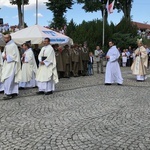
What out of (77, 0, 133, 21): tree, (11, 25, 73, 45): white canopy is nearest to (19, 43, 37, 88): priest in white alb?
(11, 25, 73, 45): white canopy

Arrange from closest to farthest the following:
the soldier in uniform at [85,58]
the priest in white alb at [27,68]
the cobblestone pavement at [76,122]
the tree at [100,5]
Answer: the cobblestone pavement at [76,122]
the priest in white alb at [27,68]
the soldier in uniform at [85,58]
the tree at [100,5]

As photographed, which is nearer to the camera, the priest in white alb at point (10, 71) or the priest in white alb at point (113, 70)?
the priest in white alb at point (10, 71)

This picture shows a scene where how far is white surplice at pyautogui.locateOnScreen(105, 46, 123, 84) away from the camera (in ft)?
43.5

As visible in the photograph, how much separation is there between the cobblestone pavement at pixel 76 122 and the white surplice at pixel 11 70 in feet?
1.39

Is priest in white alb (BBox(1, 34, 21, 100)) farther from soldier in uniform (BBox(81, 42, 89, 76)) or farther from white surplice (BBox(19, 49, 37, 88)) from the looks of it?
soldier in uniform (BBox(81, 42, 89, 76))

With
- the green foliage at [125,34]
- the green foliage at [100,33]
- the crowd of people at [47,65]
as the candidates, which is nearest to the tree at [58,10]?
the green foliage at [100,33]

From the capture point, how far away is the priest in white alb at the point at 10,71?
31.9ft

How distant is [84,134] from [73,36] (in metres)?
26.6

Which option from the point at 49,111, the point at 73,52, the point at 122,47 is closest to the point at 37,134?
the point at 49,111

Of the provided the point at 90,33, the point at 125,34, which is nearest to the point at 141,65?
the point at 90,33

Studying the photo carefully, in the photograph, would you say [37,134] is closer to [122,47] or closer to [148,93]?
[148,93]

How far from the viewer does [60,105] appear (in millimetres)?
8664

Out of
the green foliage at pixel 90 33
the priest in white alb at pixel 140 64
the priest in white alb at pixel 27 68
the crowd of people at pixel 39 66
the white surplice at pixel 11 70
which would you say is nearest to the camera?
the white surplice at pixel 11 70

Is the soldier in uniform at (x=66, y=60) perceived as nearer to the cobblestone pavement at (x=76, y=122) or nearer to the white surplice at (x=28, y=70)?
the white surplice at (x=28, y=70)
